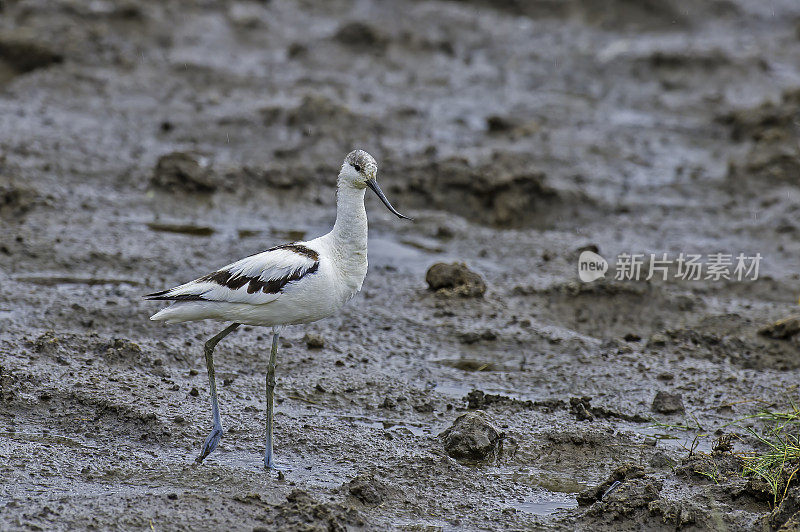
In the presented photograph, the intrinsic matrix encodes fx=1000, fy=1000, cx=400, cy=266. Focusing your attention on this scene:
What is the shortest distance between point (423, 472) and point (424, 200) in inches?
179

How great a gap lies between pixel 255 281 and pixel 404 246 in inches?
144

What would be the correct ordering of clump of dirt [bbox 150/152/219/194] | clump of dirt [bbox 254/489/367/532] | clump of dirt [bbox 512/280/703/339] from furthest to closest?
clump of dirt [bbox 150/152/219/194], clump of dirt [bbox 512/280/703/339], clump of dirt [bbox 254/489/367/532]

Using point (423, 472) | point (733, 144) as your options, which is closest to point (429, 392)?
point (423, 472)

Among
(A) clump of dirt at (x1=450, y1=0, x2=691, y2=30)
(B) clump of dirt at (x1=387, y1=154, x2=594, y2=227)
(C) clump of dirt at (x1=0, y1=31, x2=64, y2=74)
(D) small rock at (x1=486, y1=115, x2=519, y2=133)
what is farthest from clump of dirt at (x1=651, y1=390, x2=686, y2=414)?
(A) clump of dirt at (x1=450, y1=0, x2=691, y2=30)

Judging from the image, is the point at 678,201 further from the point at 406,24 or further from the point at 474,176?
the point at 406,24

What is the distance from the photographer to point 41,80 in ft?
36.2

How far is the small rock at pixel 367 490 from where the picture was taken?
502 centimetres

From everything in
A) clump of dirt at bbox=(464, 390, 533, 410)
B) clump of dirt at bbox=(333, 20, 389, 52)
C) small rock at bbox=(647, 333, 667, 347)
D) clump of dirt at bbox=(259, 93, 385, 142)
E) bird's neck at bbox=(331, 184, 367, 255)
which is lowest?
clump of dirt at bbox=(464, 390, 533, 410)

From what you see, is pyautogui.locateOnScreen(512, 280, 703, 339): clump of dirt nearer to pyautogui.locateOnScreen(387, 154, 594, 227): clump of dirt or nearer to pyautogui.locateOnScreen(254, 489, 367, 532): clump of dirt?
pyautogui.locateOnScreen(387, 154, 594, 227): clump of dirt

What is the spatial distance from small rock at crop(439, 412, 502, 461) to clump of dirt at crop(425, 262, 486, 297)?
210cm

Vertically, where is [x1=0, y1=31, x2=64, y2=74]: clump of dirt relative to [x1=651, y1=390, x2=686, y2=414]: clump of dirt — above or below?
above

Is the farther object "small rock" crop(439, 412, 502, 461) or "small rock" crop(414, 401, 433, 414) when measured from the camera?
"small rock" crop(414, 401, 433, 414)

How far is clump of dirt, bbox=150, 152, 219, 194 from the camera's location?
9.14m

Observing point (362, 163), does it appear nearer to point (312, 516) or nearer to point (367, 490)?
point (367, 490)
